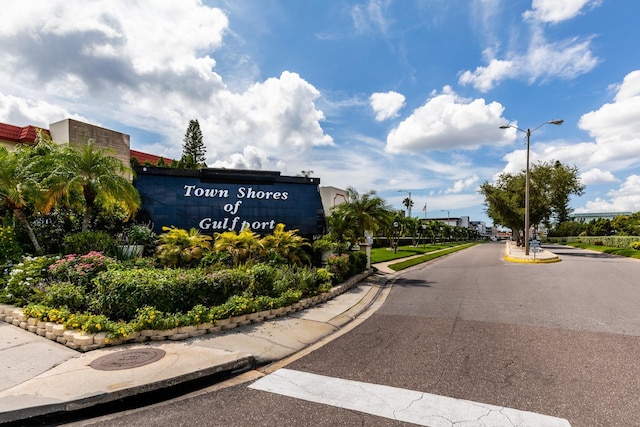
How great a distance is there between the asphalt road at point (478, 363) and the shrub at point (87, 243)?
782 cm

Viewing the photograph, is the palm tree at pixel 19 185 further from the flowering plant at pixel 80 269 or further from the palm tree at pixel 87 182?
the flowering plant at pixel 80 269

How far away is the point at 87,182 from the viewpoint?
1042 centimetres

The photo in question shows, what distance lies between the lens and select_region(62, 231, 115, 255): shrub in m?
9.98

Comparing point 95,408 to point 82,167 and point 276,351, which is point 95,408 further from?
point 82,167

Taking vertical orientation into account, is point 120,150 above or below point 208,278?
above

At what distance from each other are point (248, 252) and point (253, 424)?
7.71m

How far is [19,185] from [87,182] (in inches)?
63.3

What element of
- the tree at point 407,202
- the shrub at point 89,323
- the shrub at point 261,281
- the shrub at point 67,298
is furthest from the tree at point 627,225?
the shrub at point 67,298

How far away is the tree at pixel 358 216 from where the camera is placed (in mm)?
15359

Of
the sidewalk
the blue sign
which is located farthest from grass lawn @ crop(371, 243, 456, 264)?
the sidewalk

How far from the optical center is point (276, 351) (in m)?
5.83

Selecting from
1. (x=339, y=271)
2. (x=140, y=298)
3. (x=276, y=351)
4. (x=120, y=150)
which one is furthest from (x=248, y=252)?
(x=120, y=150)

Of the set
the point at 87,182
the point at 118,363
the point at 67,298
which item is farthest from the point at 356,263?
the point at 118,363

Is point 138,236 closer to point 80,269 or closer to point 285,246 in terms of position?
point 80,269
